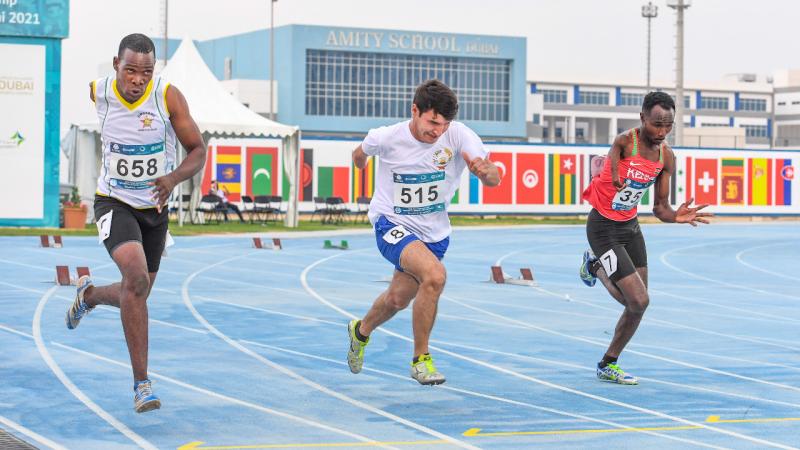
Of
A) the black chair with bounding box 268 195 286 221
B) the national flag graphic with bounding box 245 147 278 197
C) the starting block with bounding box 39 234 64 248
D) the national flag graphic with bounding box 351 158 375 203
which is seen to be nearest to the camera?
the starting block with bounding box 39 234 64 248

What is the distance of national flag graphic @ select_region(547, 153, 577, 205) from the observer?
46.8 metres

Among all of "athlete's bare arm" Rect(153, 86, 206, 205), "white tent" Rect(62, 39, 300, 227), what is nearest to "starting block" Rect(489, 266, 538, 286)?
"athlete's bare arm" Rect(153, 86, 206, 205)

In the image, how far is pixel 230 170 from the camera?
133ft

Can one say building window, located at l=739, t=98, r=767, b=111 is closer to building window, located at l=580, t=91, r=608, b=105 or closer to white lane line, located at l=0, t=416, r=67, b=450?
building window, located at l=580, t=91, r=608, b=105

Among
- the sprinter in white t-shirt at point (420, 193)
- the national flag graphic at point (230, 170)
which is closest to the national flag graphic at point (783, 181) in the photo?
the national flag graphic at point (230, 170)

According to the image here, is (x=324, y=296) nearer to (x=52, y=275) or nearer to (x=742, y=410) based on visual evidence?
(x=52, y=275)

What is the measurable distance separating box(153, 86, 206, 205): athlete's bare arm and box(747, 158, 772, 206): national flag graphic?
45.2 metres

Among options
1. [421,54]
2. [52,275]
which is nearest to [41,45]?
[52,275]

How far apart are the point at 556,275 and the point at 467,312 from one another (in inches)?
255

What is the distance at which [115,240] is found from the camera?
735 cm

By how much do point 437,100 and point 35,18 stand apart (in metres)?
27.1

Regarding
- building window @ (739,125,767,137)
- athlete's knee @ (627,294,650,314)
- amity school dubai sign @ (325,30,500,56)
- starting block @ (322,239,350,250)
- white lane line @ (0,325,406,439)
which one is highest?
amity school dubai sign @ (325,30,500,56)

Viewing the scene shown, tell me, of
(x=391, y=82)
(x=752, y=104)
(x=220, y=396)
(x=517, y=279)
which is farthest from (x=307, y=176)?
(x=752, y=104)

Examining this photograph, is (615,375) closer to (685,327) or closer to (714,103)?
(685,327)
